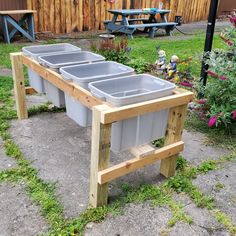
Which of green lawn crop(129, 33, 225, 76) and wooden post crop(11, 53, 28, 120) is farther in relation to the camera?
green lawn crop(129, 33, 225, 76)

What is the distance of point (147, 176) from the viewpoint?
296 cm

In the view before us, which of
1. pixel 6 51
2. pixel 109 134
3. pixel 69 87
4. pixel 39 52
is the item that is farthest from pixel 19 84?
pixel 6 51

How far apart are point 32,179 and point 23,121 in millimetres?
1277

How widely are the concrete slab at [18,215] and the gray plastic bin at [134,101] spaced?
77 cm

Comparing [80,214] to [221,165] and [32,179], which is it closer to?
[32,179]

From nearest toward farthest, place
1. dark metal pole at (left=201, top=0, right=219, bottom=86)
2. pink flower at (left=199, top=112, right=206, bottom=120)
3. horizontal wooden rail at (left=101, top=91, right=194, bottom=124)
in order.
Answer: horizontal wooden rail at (left=101, top=91, right=194, bottom=124) < dark metal pole at (left=201, top=0, right=219, bottom=86) < pink flower at (left=199, top=112, right=206, bottom=120)

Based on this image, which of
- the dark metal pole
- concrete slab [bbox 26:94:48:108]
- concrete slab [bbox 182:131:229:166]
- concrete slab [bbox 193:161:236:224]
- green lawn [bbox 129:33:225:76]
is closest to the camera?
concrete slab [bbox 193:161:236:224]

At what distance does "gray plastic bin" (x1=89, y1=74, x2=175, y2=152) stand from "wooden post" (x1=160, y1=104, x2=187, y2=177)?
82mm

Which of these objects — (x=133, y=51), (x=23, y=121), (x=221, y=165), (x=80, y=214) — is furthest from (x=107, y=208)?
(x=133, y=51)

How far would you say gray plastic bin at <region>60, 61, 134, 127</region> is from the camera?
2.68m

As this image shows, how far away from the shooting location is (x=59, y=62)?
345 centimetres

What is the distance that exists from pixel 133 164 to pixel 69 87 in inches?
32.5

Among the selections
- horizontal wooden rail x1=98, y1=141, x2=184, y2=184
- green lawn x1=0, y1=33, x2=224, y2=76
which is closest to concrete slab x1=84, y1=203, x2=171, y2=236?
horizontal wooden rail x1=98, y1=141, x2=184, y2=184

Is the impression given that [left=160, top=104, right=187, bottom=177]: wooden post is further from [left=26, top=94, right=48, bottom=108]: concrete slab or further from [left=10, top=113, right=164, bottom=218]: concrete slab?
[left=26, top=94, right=48, bottom=108]: concrete slab
